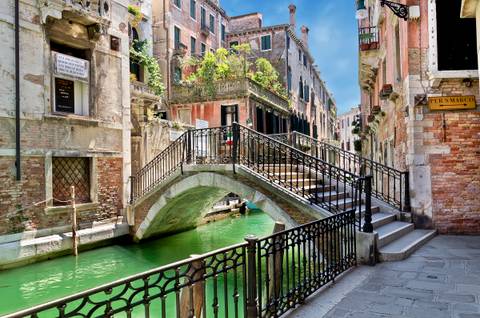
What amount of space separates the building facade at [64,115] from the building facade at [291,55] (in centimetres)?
1777

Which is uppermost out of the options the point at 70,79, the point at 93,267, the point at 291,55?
the point at 291,55

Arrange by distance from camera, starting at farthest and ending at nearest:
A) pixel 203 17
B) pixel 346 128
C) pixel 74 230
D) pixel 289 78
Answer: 1. pixel 346 128
2. pixel 289 78
3. pixel 203 17
4. pixel 74 230

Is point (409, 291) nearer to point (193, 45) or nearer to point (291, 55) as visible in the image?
point (193, 45)

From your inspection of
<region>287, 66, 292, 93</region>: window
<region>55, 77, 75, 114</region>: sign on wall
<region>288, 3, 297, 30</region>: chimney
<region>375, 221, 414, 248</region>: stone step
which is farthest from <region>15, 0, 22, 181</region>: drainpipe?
<region>288, 3, 297, 30</region>: chimney

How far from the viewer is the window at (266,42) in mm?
29875

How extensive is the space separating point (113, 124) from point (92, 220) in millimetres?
3263

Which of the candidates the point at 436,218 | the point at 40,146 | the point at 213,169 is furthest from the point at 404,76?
the point at 40,146

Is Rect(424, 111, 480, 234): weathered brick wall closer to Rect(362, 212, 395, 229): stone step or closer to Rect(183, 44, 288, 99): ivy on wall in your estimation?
Rect(362, 212, 395, 229): stone step

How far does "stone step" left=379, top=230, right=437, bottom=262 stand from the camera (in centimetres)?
638

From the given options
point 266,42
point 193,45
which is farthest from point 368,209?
point 266,42

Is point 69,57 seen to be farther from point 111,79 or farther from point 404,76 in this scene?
point 404,76

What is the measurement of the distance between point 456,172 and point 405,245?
293 cm

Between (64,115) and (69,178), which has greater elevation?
(64,115)

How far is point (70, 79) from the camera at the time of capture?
37.8 feet
